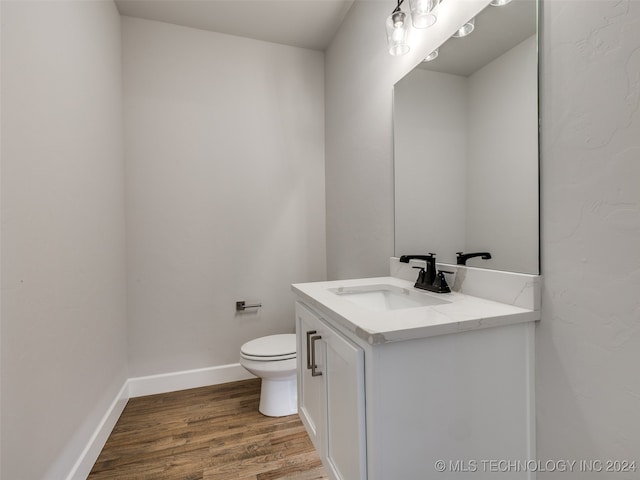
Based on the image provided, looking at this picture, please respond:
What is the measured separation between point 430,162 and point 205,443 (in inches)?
70.9

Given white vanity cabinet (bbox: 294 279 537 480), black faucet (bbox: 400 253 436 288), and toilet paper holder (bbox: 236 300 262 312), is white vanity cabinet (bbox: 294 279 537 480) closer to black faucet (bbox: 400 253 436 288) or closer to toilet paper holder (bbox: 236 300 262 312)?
black faucet (bbox: 400 253 436 288)

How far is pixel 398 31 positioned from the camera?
1293 millimetres

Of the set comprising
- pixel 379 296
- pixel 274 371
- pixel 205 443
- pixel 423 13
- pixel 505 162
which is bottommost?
pixel 205 443

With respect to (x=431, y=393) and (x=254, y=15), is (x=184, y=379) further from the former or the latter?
(x=254, y=15)

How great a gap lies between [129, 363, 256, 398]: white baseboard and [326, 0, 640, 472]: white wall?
77.1 inches

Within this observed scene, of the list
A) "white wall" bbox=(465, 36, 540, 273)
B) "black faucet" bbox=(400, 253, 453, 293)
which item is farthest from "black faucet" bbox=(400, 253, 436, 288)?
"white wall" bbox=(465, 36, 540, 273)

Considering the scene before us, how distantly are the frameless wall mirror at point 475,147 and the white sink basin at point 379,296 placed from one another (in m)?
0.21

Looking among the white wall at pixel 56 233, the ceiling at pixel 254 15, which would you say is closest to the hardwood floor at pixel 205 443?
the white wall at pixel 56 233

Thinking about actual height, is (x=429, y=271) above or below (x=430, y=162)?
below

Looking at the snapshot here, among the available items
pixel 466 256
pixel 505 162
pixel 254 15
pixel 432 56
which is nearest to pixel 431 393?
pixel 466 256

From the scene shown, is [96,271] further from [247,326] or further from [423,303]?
[423,303]

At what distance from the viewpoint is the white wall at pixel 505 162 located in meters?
0.93

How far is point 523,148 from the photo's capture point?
963mm

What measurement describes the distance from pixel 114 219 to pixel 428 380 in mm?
1964
